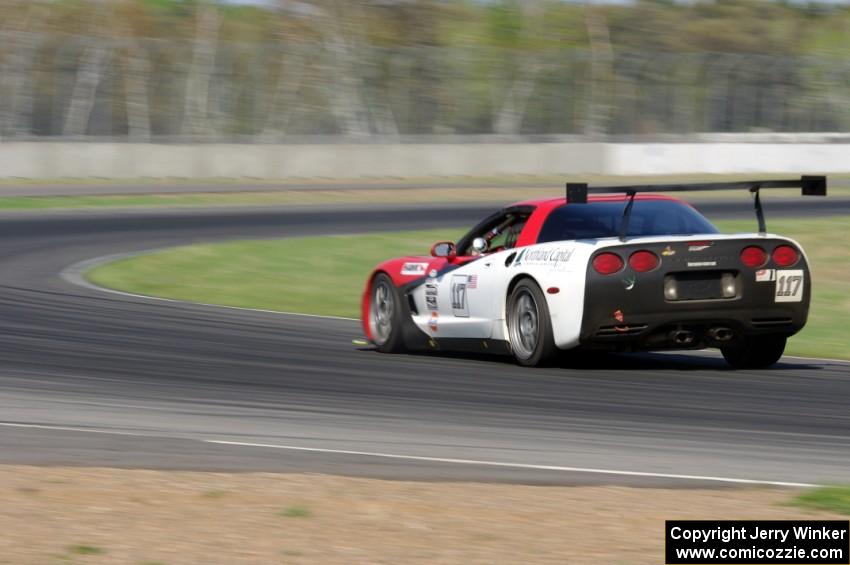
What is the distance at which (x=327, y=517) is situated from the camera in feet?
20.4

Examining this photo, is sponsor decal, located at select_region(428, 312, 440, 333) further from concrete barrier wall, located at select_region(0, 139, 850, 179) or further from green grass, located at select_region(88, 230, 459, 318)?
concrete barrier wall, located at select_region(0, 139, 850, 179)

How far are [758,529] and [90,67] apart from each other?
3525 cm

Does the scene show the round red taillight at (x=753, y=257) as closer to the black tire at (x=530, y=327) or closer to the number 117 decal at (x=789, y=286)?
the number 117 decal at (x=789, y=286)

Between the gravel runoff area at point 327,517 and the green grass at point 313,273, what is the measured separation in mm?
6686

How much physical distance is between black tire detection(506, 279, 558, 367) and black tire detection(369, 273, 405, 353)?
134 centimetres

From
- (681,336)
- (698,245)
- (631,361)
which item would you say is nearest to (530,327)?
(681,336)

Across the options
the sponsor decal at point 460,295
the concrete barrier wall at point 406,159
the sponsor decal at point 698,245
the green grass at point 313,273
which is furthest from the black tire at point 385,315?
the concrete barrier wall at point 406,159

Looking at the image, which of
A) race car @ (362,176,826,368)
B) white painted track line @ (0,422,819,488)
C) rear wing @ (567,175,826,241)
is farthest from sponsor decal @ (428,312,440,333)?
white painted track line @ (0,422,819,488)

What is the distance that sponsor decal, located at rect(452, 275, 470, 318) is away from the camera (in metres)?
11.7

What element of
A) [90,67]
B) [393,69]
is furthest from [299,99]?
[90,67]

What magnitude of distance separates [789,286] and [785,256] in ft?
0.68

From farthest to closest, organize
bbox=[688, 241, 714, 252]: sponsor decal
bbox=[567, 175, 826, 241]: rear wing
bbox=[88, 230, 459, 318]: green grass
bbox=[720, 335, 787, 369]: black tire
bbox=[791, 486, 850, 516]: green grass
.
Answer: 1. bbox=[88, 230, 459, 318]: green grass
2. bbox=[720, 335, 787, 369]: black tire
3. bbox=[688, 241, 714, 252]: sponsor decal
4. bbox=[567, 175, 826, 241]: rear wing
5. bbox=[791, 486, 850, 516]: green grass

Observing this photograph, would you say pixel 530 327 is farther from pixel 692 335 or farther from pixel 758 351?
pixel 758 351

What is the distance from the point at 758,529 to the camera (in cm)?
578
